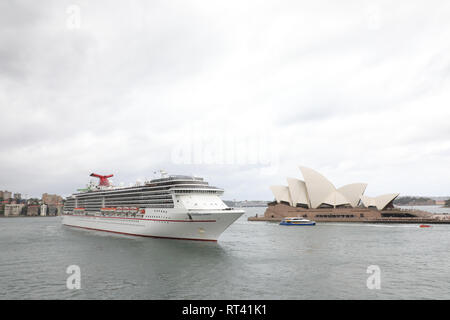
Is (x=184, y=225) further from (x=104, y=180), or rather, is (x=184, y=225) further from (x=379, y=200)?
(x=379, y=200)

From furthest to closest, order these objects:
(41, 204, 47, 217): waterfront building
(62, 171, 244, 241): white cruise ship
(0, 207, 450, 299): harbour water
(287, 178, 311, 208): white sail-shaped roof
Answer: (41, 204, 47, 217): waterfront building, (287, 178, 311, 208): white sail-shaped roof, (62, 171, 244, 241): white cruise ship, (0, 207, 450, 299): harbour water

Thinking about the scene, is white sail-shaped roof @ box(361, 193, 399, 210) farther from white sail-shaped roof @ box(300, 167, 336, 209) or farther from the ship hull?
the ship hull

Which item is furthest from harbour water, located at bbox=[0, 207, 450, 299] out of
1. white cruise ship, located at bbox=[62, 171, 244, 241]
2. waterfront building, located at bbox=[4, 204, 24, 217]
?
waterfront building, located at bbox=[4, 204, 24, 217]

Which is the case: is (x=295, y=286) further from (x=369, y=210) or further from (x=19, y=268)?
(x=369, y=210)

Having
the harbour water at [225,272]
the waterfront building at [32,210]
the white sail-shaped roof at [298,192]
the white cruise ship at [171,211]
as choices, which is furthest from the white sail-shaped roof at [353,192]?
the waterfront building at [32,210]

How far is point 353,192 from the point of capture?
90438mm

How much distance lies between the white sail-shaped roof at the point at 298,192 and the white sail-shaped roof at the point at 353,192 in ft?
34.8

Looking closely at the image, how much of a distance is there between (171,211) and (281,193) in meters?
63.9

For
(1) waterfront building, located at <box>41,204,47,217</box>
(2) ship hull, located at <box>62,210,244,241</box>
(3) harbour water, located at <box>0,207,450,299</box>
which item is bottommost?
(1) waterfront building, located at <box>41,204,47,217</box>

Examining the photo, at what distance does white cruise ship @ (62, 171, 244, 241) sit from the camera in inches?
1485

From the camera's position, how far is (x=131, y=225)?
158 feet
